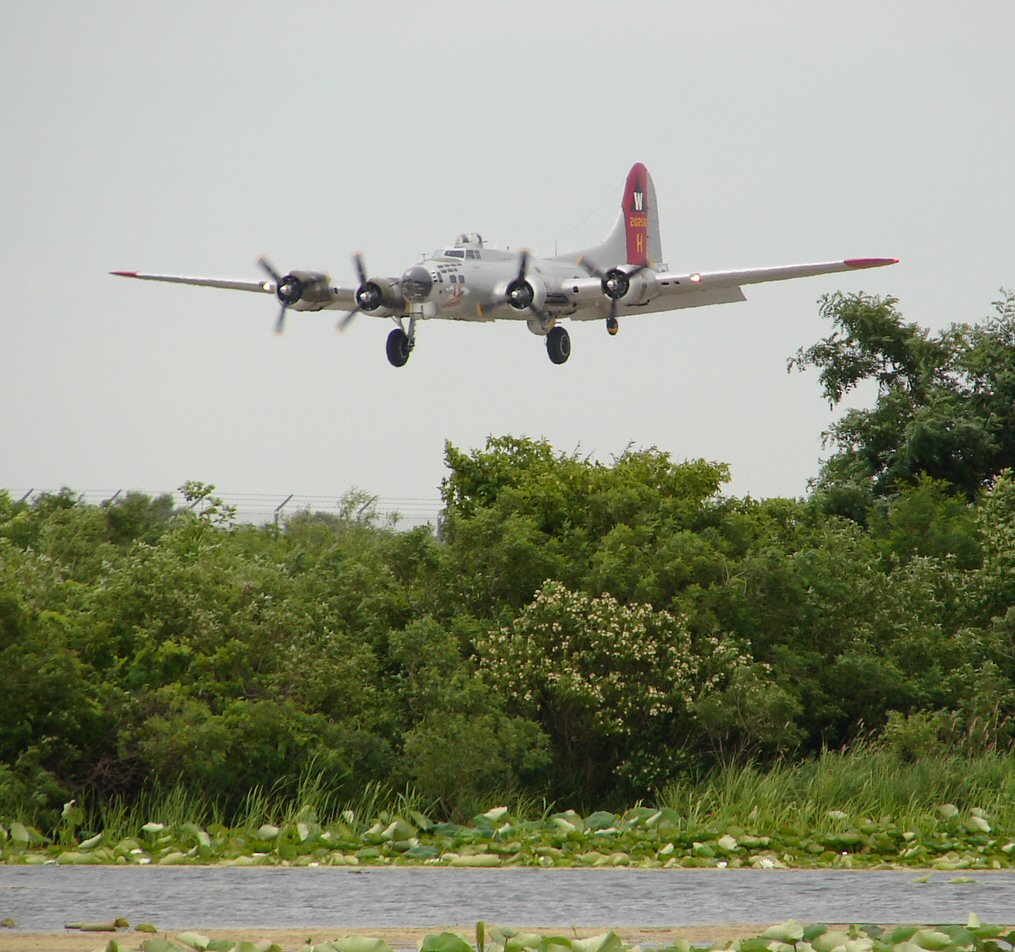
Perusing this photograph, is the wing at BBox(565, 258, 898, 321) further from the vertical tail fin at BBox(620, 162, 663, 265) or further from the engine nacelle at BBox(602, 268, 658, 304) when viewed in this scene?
the vertical tail fin at BBox(620, 162, 663, 265)

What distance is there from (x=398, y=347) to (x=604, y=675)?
27.6 feet

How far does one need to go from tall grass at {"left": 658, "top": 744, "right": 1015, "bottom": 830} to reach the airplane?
10797 mm

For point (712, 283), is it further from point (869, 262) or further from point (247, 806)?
point (247, 806)

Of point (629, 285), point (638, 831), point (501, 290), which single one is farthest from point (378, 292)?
point (638, 831)

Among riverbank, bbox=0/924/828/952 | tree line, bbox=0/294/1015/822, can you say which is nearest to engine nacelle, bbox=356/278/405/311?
tree line, bbox=0/294/1015/822

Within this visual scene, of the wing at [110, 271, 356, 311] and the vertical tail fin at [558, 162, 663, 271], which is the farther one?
the vertical tail fin at [558, 162, 663, 271]

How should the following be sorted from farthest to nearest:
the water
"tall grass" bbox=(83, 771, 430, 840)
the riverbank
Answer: "tall grass" bbox=(83, 771, 430, 840), the water, the riverbank

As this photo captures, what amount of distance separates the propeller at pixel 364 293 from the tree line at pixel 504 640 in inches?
180

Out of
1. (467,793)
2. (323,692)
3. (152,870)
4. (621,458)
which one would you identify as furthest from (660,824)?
(621,458)

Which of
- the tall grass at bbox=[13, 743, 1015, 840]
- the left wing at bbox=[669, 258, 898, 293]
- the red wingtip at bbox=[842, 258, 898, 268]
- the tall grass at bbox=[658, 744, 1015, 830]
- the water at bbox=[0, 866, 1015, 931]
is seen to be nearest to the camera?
the water at bbox=[0, 866, 1015, 931]

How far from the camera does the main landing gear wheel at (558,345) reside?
32562 mm


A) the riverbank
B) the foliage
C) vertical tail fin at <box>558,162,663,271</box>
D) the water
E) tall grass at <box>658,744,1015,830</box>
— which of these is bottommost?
tall grass at <box>658,744,1015,830</box>

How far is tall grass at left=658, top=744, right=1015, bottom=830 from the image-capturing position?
60.3 ft

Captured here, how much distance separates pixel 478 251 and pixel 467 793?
13662 mm
